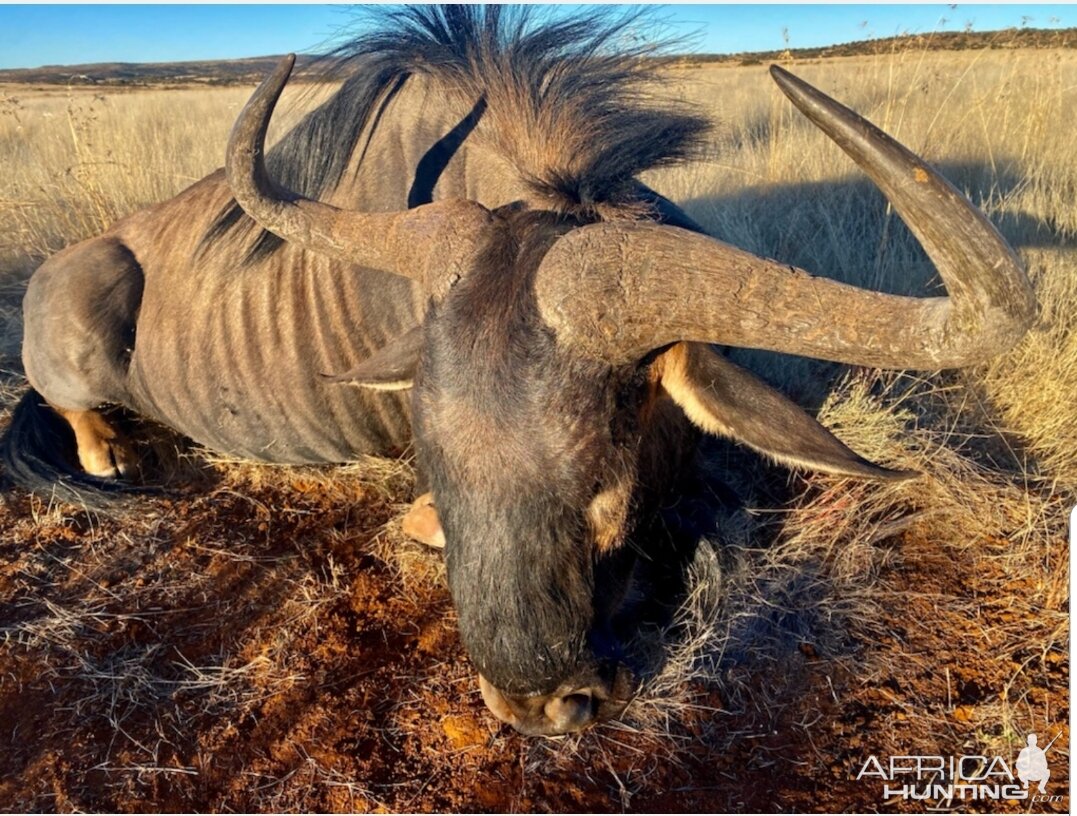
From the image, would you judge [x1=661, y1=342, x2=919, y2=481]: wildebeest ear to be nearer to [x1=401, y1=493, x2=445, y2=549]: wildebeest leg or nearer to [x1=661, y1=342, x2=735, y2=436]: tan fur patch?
[x1=661, y1=342, x2=735, y2=436]: tan fur patch

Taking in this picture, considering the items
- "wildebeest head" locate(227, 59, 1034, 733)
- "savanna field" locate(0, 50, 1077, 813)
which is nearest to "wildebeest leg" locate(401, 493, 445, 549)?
"savanna field" locate(0, 50, 1077, 813)

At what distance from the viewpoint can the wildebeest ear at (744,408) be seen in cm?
253

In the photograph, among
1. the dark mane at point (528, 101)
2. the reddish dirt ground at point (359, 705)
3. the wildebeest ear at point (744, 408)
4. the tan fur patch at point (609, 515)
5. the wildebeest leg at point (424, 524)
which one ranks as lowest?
the reddish dirt ground at point (359, 705)

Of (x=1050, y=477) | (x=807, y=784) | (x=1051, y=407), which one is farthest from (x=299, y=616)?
(x=1051, y=407)

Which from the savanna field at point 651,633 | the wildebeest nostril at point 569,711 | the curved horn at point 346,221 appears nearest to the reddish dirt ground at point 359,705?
the savanna field at point 651,633

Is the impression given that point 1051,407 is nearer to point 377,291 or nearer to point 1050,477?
point 1050,477

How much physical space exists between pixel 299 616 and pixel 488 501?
64.8 inches

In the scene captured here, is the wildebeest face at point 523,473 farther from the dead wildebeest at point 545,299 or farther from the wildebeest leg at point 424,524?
the wildebeest leg at point 424,524

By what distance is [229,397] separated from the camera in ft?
15.4

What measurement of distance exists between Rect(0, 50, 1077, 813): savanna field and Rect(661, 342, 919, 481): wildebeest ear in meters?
1.00

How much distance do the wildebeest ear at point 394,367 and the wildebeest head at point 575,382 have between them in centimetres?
36

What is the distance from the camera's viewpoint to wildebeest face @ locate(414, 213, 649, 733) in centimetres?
233

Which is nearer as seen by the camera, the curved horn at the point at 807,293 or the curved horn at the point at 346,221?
the curved horn at the point at 807,293

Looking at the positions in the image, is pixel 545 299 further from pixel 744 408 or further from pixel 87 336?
pixel 87 336
